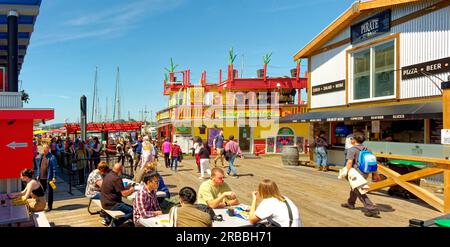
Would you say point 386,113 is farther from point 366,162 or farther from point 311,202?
point 311,202

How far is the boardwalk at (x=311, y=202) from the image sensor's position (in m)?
6.84

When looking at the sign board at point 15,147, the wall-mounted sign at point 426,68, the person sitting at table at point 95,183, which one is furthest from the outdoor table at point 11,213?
the wall-mounted sign at point 426,68

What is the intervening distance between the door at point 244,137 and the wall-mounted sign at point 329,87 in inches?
275

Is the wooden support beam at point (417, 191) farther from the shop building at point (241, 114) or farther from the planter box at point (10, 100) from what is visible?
the shop building at point (241, 114)

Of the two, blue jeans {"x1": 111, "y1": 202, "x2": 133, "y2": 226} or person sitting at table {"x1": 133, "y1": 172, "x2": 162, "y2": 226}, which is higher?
person sitting at table {"x1": 133, "y1": 172, "x2": 162, "y2": 226}

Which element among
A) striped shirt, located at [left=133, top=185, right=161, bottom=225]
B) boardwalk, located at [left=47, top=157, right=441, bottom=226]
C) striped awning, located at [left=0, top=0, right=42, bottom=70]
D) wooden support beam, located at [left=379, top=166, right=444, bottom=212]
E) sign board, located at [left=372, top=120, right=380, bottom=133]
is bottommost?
boardwalk, located at [left=47, top=157, right=441, bottom=226]

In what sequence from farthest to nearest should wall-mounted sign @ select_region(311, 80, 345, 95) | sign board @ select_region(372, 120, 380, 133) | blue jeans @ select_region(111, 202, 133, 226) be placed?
wall-mounted sign @ select_region(311, 80, 345, 95) < sign board @ select_region(372, 120, 380, 133) < blue jeans @ select_region(111, 202, 133, 226)

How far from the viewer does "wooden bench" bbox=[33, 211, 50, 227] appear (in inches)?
203

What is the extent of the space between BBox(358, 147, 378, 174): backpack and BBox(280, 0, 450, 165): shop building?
3.46 m

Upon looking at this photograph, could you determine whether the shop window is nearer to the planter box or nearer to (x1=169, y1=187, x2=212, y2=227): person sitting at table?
the planter box

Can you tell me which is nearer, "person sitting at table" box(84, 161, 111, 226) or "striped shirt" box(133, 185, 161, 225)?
"striped shirt" box(133, 185, 161, 225)

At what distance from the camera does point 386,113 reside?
36.3 feet

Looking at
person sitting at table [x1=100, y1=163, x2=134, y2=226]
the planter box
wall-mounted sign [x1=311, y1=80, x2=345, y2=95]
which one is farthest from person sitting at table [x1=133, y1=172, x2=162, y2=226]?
wall-mounted sign [x1=311, y1=80, x2=345, y2=95]

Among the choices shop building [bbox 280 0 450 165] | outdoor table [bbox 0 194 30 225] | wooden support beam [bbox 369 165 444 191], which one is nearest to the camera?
outdoor table [bbox 0 194 30 225]
